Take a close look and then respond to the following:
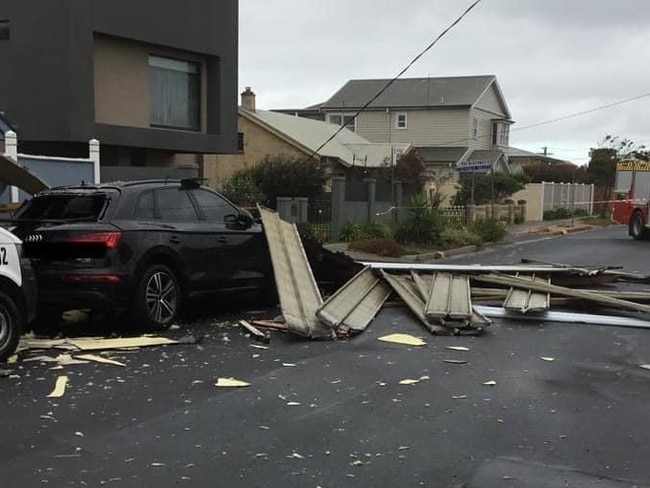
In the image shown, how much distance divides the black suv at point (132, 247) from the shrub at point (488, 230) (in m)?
15.0

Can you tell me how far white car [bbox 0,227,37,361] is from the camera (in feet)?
22.9

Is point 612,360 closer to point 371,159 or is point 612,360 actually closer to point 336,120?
point 371,159

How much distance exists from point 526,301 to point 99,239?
5.46 m

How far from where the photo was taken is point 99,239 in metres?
7.97

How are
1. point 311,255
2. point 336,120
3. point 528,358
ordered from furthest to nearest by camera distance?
point 336,120
point 311,255
point 528,358

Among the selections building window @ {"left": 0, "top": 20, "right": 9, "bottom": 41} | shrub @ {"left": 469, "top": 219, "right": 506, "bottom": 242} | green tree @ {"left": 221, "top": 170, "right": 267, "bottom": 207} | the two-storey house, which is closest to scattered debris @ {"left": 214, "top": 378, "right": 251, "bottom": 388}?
building window @ {"left": 0, "top": 20, "right": 9, "bottom": 41}

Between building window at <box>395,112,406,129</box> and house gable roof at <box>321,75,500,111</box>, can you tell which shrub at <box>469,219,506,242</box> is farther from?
building window at <box>395,112,406,129</box>

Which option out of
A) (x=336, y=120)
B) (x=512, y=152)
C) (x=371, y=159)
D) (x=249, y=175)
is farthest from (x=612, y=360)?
(x=512, y=152)

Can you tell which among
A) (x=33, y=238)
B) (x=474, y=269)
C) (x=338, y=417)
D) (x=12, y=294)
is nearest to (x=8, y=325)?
(x=12, y=294)

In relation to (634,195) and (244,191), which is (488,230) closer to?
(634,195)

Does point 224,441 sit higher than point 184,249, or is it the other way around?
point 184,249

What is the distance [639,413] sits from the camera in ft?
19.0

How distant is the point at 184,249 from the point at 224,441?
415cm

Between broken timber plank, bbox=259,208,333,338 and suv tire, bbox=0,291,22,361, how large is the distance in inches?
110
